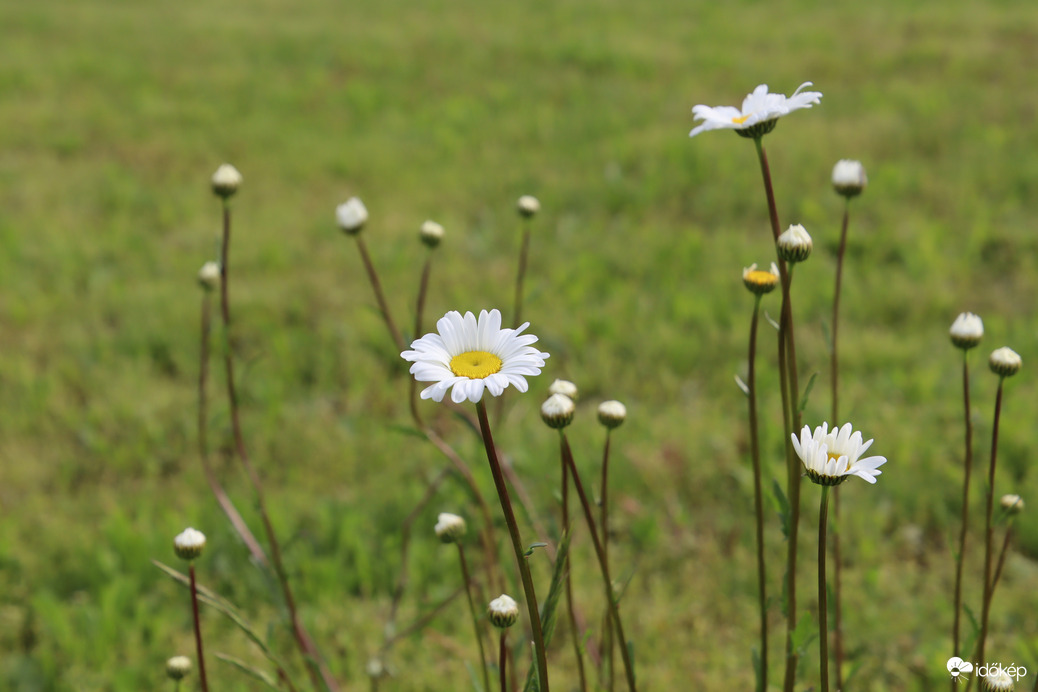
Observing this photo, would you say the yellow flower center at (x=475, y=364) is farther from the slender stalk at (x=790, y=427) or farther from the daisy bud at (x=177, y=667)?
the daisy bud at (x=177, y=667)

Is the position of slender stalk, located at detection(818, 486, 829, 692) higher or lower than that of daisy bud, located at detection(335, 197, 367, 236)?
lower

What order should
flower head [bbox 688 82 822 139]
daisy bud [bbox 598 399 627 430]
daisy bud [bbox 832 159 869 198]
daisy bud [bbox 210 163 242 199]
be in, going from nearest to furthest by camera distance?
flower head [bbox 688 82 822 139], daisy bud [bbox 598 399 627 430], daisy bud [bbox 832 159 869 198], daisy bud [bbox 210 163 242 199]

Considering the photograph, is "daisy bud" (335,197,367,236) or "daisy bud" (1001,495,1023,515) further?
"daisy bud" (335,197,367,236)

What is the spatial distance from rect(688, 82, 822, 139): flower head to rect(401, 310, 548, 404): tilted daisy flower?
33cm

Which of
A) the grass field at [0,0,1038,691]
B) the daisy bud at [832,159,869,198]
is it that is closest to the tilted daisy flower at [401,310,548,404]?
the grass field at [0,0,1038,691]

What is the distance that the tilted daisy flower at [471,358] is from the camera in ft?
2.85

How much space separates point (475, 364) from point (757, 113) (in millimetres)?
475

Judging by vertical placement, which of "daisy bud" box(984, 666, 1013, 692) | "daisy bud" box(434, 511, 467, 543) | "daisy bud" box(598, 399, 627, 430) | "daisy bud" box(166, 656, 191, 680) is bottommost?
"daisy bud" box(166, 656, 191, 680)

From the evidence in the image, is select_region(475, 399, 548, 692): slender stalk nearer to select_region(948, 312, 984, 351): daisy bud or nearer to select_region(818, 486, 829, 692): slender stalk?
select_region(818, 486, 829, 692): slender stalk

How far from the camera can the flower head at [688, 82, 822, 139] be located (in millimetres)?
1026

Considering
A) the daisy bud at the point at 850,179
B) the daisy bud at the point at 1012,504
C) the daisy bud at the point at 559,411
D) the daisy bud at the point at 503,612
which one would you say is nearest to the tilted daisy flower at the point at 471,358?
the daisy bud at the point at 559,411

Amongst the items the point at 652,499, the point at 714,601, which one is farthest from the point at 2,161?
the point at 714,601

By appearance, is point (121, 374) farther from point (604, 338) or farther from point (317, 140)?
point (317, 140)

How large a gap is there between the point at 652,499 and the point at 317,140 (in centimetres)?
362
